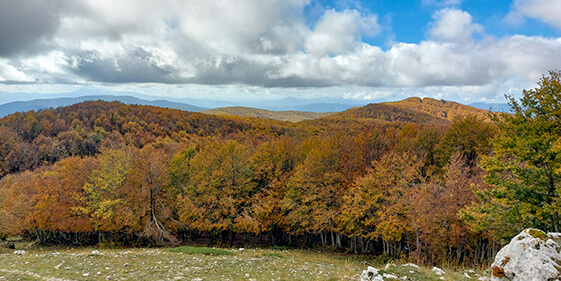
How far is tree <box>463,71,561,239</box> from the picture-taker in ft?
55.9

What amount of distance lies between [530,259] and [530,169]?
12.1 metres

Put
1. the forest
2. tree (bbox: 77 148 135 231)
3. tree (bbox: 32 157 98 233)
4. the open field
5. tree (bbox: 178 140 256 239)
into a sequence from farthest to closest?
tree (bbox: 178 140 256 239) < tree (bbox: 32 157 98 233) < tree (bbox: 77 148 135 231) < the forest < the open field

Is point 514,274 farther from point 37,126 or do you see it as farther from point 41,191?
point 37,126

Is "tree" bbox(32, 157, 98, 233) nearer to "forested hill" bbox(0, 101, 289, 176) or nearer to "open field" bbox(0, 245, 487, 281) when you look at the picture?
"open field" bbox(0, 245, 487, 281)

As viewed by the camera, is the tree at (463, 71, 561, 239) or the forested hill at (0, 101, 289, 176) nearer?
the tree at (463, 71, 561, 239)

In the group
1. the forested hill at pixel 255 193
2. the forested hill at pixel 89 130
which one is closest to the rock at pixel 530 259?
the forested hill at pixel 255 193

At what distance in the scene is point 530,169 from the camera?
1772 centimetres

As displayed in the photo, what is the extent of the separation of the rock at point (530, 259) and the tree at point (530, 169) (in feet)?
28.4

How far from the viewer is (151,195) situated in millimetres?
37594

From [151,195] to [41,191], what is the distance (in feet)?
58.7

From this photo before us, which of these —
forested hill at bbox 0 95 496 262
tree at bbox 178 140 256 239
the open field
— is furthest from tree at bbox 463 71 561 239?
tree at bbox 178 140 256 239

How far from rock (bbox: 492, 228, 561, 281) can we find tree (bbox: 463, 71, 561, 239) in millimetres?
8649

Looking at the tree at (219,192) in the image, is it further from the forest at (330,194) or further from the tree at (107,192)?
the tree at (107,192)

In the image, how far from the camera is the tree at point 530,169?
1703cm
